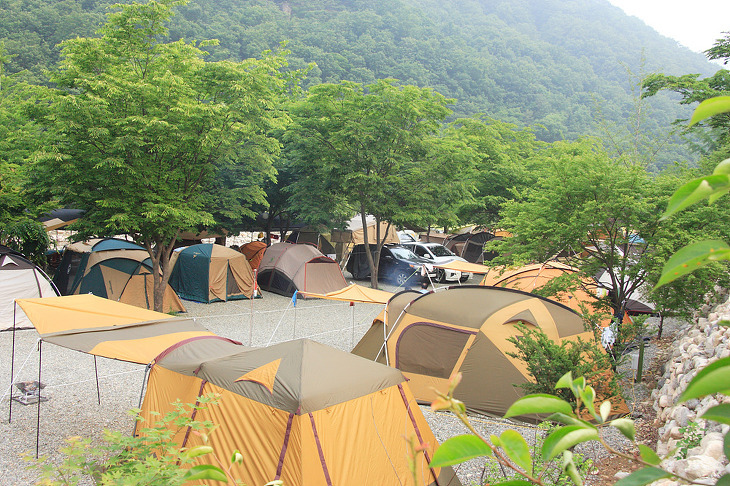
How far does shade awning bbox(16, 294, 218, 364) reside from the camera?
20.0 ft

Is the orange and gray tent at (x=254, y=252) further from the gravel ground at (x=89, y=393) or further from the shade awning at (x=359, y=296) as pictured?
the shade awning at (x=359, y=296)

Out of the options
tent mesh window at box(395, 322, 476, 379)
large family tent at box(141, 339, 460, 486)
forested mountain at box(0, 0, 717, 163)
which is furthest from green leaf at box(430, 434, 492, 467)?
forested mountain at box(0, 0, 717, 163)

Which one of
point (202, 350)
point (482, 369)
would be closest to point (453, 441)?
point (202, 350)

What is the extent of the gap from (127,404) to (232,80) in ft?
29.5

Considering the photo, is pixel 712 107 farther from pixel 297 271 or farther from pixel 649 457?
pixel 297 271

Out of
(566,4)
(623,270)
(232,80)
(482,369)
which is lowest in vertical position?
(482,369)

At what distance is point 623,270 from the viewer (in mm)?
9242

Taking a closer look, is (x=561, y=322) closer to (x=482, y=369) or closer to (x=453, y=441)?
(x=482, y=369)

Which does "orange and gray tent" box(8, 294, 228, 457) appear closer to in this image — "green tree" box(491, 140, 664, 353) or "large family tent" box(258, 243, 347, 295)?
"green tree" box(491, 140, 664, 353)

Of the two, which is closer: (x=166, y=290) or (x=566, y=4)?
(x=166, y=290)

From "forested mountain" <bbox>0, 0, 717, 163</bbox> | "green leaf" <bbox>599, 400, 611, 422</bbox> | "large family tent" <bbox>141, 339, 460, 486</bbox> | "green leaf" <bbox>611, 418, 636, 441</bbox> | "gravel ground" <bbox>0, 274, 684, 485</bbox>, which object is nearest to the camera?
"green leaf" <bbox>611, 418, 636, 441</bbox>

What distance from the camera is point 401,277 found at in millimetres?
21484

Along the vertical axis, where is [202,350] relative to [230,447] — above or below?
above

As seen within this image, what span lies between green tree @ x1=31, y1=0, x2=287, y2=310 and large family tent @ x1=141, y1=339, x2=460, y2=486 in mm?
7995
